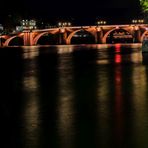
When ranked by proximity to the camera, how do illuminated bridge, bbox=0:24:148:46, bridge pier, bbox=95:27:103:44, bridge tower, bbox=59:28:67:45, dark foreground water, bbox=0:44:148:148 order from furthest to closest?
bridge pier, bbox=95:27:103:44, bridge tower, bbox=59:28:67:45, illuminated bridge, bbox=0:24:148:46, dark foreground water, bbox=0:44:148:148

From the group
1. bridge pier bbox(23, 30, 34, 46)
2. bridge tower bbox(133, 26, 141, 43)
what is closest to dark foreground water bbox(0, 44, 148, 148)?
bridge pier bbox(23, 30, 34, 46)

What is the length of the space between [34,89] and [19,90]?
538 millimetres

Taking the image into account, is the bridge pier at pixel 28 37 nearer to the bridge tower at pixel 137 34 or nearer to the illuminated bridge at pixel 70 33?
the illuminated bridge at pixel 70 33

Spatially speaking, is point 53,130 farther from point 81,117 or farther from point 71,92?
point 71,92

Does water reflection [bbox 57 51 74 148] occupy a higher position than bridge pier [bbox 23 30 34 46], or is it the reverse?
water reflection [bbox 57 51 74 148]

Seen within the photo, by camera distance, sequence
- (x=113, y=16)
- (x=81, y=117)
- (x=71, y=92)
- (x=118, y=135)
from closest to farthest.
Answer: (x=118, y=135), (x=81, y=117), (x=71, y=92), (x=113, y=16)

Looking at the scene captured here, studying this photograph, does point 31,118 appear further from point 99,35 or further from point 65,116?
point 99,35

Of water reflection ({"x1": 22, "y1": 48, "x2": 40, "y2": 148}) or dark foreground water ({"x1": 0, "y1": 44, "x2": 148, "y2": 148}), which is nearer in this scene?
dark foreground water ({"x1": 0, "y1": 44, "x2": 148, "y2": 148})

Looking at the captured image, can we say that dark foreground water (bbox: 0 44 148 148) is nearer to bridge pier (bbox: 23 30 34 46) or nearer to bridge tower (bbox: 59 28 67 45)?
bridge pier (bbox: 23 30 34 46)

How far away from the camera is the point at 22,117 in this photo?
1209 cm

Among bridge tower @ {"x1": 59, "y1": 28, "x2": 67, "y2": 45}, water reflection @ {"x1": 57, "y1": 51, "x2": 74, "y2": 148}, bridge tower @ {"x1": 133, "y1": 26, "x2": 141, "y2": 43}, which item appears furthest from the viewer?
bridge tower @ {"x1": 59, "y1": 28, "x2": 67, "y2": 45}

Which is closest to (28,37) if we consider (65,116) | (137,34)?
(137,34)

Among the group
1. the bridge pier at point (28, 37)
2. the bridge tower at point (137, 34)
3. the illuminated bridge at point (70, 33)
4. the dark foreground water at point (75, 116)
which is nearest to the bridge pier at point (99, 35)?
the illuminated bridge at point (70, 33)

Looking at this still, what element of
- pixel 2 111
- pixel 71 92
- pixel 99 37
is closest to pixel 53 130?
pixel 2 111
